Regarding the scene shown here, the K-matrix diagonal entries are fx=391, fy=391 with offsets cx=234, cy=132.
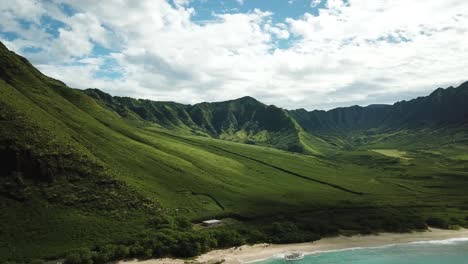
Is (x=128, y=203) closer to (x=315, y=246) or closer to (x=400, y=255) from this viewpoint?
(x=315, y=246)

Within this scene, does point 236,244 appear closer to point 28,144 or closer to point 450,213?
point 28,144

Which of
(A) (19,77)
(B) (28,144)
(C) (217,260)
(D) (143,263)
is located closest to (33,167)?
(B) (28,144)

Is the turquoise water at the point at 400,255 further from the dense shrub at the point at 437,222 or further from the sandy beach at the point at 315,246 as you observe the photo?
the dense shrub at the point at 437,222

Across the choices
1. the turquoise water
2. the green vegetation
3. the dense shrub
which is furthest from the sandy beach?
the dense shrub

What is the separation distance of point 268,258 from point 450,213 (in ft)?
297

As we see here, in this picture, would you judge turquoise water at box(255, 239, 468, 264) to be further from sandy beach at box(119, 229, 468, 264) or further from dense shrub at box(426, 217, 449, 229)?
dense shrub at box(426, 217, 449, 229)

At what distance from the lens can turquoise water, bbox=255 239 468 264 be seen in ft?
347

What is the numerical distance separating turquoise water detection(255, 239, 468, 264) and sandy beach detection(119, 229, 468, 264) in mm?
3612

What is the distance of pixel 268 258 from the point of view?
347 feet

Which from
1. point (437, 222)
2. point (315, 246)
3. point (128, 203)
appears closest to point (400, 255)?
point (315, 246)

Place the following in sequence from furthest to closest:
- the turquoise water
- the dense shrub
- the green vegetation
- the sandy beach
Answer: the dense shrub → the turquoise water → the green vegetation → the sandy beach

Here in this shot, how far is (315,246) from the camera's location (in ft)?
385

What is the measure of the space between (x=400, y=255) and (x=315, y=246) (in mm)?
23715

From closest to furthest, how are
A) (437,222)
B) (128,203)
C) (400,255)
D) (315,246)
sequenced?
(400,255), (315,246), (128,203), (437,222)
